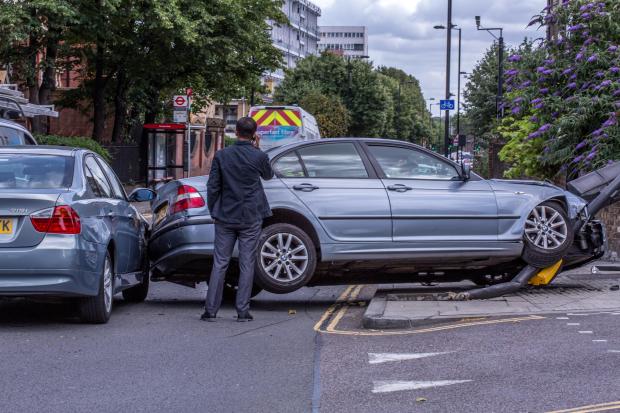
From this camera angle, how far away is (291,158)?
34.8ft

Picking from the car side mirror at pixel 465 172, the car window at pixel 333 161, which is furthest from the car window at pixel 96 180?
the car side mirror at pixel 465 172

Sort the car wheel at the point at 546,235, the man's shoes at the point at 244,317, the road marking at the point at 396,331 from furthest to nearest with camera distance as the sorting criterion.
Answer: the car wheel at the point at 546,235
the man's shoes at the point at 244,317
the road marking at the point at 396,331

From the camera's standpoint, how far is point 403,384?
677 centimetres

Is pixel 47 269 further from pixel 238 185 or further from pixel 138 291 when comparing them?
pixel 138 291

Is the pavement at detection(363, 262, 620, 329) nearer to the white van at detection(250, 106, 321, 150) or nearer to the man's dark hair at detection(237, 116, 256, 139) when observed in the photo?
the man's dark hair at detection(237, 116, 256, 139)

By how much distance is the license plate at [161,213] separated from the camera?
10.7m

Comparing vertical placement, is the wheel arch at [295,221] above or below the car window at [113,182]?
below

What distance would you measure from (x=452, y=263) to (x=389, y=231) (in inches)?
32.6

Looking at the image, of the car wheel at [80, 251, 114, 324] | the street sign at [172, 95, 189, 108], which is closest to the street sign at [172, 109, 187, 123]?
the street sign at [172, 95, 189, 108]

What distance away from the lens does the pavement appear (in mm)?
9336

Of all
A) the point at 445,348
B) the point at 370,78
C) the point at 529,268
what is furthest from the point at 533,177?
the point at 370,78

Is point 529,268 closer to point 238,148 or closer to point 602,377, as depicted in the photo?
point 238,148

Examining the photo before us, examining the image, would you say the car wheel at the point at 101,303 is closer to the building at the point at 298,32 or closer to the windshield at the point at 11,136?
the windshield at the point at 11,136

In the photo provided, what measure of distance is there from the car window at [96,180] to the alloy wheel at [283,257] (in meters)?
1.54
